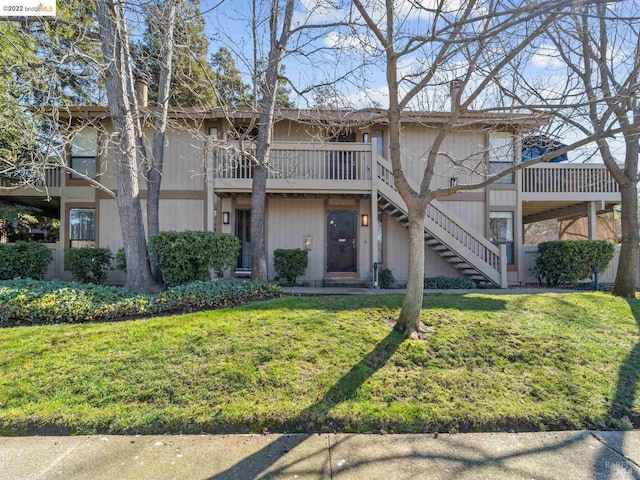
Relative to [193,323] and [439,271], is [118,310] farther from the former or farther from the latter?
[439,271]

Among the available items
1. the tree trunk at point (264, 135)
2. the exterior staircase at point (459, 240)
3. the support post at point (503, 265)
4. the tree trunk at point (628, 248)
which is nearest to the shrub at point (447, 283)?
the exterior staircase at point (459, 240)

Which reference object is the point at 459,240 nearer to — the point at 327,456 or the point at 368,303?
the point at 368,303

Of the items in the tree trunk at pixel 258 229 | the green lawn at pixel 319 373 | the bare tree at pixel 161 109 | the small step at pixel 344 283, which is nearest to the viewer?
the green lawn at pixel 319 373

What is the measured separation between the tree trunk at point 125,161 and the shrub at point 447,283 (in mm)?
7300

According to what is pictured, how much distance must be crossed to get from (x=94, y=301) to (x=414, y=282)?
17.9ft

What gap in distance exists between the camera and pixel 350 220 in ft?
36.9

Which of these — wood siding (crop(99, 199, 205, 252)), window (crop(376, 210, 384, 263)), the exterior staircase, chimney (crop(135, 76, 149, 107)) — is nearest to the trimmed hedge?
wood siding (crop(99, 199, 205, 252))

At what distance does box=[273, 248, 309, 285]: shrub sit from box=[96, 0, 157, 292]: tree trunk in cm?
390

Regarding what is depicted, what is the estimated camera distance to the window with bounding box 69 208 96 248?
1081cm

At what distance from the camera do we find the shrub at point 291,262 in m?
10.2

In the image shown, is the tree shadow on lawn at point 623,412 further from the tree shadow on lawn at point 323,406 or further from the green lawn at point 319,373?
the tree shadow on lawn at point 323,406

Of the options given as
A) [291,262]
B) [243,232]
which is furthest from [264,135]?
[243,232]

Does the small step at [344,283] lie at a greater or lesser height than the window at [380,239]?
lesser

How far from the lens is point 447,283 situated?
10.1 m
